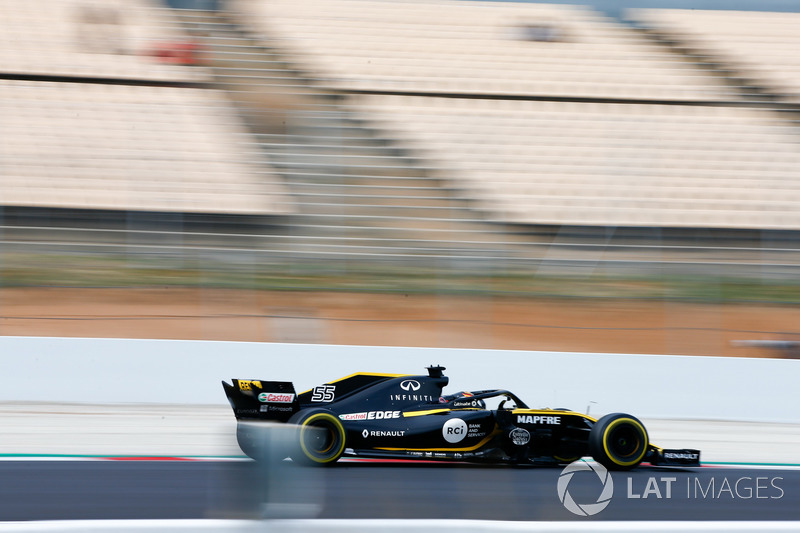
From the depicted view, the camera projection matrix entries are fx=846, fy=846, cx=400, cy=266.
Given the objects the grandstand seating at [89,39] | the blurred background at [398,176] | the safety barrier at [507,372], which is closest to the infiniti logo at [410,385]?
the safety barrier at [507,372]

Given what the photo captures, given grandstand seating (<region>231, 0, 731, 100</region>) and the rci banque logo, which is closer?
the rci banque logo

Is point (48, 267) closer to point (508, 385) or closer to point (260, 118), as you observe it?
point (260, 118)

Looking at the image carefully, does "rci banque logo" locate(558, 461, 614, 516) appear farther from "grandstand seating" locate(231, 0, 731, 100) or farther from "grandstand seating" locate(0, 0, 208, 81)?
"grandstand seating" locate(0, 0, 208, 81)

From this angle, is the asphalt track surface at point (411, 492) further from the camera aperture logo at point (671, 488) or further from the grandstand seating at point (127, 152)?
the grandstand seating at point (127, 152)

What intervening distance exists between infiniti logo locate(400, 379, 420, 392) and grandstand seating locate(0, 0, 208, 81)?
10.0 m

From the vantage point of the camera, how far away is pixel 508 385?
29.0 feet

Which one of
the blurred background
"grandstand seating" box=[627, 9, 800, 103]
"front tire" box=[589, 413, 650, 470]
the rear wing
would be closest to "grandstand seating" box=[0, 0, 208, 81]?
the blurred background

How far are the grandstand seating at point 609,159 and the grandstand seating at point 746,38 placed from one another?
153cm

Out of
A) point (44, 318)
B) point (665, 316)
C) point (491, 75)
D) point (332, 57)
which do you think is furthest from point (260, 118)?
point (665, 316)

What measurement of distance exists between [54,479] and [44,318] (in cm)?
420

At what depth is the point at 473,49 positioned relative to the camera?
16.7 meters

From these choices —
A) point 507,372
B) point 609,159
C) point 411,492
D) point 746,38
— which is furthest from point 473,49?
point 411,492

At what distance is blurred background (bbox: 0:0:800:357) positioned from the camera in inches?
424

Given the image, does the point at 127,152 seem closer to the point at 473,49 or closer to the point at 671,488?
the point at 473,49
